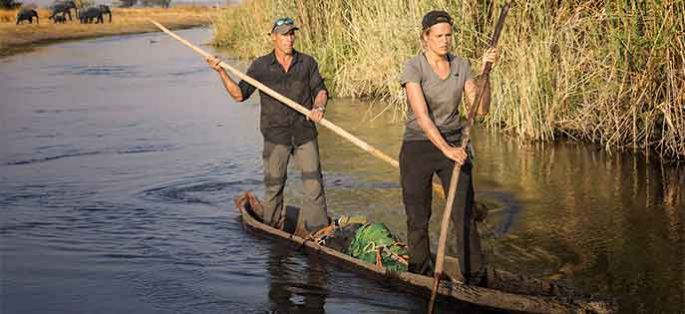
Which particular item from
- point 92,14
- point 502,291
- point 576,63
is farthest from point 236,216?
point 92,14

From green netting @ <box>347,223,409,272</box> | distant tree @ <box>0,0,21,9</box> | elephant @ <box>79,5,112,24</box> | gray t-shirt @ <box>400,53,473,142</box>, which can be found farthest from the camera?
elephant @ <box>79,5,112,24</box>

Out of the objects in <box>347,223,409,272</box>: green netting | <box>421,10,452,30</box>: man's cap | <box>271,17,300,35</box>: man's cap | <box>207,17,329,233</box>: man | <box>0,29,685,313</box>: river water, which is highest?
<box>421,10,452,30</box>: man's cap

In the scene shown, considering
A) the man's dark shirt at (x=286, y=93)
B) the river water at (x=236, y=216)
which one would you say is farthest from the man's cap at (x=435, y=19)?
the man's dark shirt at (x=286, y=93)

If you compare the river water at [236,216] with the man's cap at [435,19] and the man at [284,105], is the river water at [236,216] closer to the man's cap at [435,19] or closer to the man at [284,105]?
the man at [284,105]

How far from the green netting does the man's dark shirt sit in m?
1.05

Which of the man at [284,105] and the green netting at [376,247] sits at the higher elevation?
the man at [284,105]

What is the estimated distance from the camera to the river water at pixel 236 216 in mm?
6949

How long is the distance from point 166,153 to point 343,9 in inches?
228

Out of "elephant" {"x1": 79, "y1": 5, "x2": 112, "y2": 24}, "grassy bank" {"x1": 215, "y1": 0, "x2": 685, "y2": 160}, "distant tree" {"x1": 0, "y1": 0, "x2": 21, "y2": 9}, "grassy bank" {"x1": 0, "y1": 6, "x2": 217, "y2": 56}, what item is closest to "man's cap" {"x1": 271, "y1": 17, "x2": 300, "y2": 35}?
"grassy bank" {"x1": 215, "y1": 0, "x2": 685, "y2": 160}

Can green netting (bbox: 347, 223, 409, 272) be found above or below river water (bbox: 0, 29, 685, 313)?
above

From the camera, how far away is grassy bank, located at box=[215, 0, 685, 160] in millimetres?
10719

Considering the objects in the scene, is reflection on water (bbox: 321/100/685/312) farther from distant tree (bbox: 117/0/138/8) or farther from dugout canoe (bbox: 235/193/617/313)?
distant tree (bbox: 117/0/138/8)

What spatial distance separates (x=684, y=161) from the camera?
11062 millimetres

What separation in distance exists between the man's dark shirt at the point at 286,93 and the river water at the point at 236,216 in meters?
0.95
